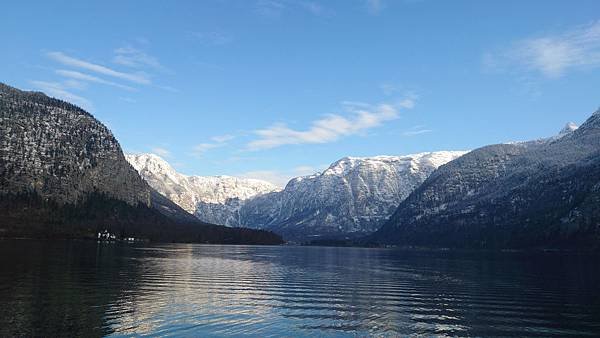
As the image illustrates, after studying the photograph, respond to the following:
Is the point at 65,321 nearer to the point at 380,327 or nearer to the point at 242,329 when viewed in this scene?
the point at 242,329

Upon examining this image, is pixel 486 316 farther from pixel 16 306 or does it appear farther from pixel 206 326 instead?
pixel 16 306

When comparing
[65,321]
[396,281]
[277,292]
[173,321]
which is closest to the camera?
[65,321]

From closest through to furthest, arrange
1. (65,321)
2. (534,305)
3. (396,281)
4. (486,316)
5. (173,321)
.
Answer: (65,321) < (173,321) < (486,316) < (534,305) < (396,281)

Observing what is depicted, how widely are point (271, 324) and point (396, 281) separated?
64240mm

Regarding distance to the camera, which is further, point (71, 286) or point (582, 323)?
point (71, 286)

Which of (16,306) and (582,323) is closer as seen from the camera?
(16,306)

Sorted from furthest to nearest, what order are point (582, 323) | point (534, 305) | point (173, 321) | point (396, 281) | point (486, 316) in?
point (396, 281), point (534, 305), point (486, 316), point (582, 323), point (173, 321)

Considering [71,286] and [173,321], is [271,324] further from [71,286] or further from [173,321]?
[71,286]

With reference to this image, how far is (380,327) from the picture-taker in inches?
2298

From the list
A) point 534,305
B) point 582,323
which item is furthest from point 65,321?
point 534,305

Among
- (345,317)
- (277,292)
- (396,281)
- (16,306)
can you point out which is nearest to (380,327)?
(345,317)

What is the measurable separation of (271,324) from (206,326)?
295 inches

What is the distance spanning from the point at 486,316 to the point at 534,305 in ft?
50.6

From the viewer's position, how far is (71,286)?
264ft
